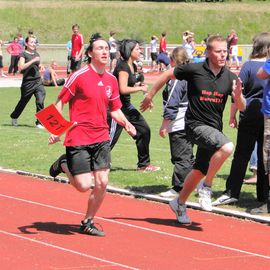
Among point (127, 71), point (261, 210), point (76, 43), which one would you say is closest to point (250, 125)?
point (261, 210)

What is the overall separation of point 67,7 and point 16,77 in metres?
30.0

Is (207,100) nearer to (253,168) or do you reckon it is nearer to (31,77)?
(253,168)

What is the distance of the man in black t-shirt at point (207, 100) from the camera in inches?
385

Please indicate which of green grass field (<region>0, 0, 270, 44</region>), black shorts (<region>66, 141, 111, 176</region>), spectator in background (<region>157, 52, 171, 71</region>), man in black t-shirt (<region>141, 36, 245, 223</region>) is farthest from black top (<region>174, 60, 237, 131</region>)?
green grass field (<region>0, 0, 270, 44</region>)

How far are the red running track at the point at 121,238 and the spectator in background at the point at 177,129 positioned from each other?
594mm

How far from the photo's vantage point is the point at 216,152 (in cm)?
968

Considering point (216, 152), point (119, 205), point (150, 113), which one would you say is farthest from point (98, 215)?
point (150, 113)

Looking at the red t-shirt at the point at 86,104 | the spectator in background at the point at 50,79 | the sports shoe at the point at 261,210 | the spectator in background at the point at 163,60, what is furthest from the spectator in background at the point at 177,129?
the spectator in background at the point at 163,60

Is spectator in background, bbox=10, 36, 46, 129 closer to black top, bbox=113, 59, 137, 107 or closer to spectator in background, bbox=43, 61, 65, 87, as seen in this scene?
black top, bbox=113, 59, 137, 107

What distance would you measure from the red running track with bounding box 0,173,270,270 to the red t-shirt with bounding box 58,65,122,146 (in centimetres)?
104

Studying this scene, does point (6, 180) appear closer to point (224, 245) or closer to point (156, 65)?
point (224, 245)

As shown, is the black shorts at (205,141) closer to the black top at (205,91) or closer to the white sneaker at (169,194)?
the black top at (205,91)

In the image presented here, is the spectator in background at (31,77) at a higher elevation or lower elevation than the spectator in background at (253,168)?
higher

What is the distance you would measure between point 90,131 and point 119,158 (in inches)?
224
